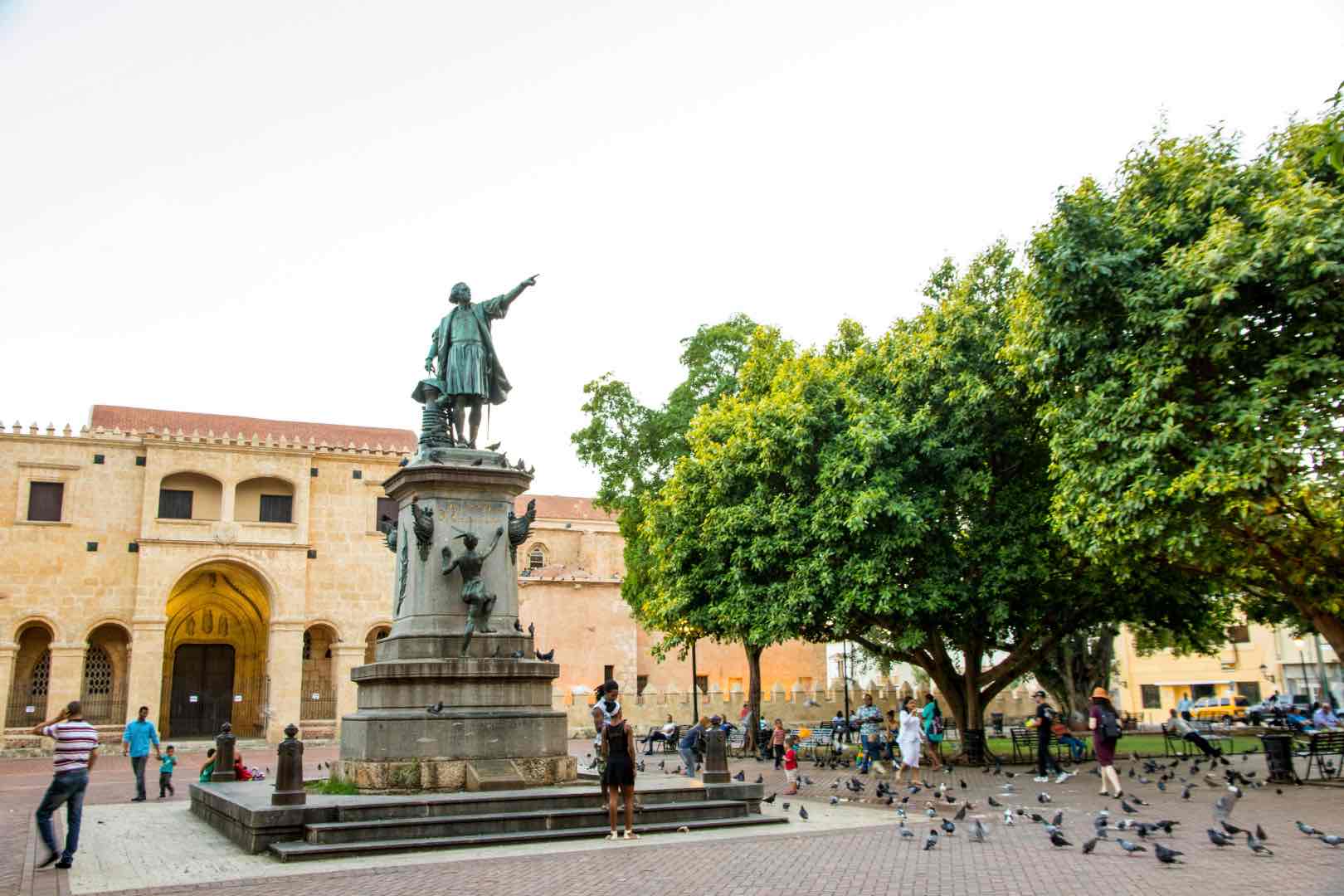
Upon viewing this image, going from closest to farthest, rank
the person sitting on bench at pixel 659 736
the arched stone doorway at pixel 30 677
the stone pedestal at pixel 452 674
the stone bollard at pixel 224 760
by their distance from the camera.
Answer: the stone pedestal at pixel 452 674 → the stone bollard at pixel 224 760 → the person sitting on bench at pixel 659 736 → the arched stone doorway at pixel 30 677

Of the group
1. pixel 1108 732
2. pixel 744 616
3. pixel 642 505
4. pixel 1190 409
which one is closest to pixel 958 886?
pixel 1108 732

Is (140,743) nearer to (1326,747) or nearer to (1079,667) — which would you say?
(1326,747)

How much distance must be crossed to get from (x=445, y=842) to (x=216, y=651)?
35.2m

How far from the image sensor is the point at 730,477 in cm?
2439

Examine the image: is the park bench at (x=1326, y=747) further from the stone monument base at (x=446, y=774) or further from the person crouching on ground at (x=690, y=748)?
the stone monument base at (x=446, y=774)

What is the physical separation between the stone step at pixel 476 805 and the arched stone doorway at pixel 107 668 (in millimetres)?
30927

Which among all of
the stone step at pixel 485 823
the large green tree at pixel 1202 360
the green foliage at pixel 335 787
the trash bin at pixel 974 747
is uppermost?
the large green tree at pixel 1202 360

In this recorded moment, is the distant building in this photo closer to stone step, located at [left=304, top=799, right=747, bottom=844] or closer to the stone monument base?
the stone monument base

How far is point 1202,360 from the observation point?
16.4 metres

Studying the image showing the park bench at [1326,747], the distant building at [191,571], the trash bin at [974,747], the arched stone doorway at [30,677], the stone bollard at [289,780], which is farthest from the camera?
the distant building at [191,571]

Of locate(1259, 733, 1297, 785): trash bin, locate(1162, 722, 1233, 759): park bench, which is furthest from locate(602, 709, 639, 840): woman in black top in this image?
locate(1162, 722, 1233, 759): park bench

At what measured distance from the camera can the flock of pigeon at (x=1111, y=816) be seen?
1038 cm

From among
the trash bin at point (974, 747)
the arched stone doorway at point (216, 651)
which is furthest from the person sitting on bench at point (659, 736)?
the arched stone doorway at point (216, 651)

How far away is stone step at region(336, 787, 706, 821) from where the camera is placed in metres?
11.1
